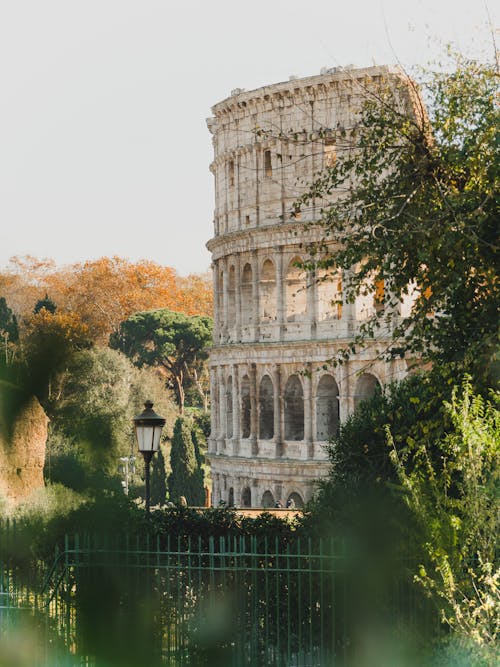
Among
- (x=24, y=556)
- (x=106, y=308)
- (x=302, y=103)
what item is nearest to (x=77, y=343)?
(x=24, y=556)

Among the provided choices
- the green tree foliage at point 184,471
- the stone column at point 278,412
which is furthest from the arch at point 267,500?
the green tree foliage at point 184,471

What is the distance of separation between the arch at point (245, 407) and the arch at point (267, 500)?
97.7 inches

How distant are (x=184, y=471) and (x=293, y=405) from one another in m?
8.93

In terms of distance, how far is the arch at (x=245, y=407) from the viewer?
1606 inches

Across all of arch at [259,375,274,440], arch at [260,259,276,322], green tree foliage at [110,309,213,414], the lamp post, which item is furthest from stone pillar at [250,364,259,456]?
the lamp post

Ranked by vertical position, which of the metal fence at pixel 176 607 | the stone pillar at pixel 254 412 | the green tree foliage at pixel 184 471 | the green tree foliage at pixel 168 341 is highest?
the green tree foliage at pixel 168 341

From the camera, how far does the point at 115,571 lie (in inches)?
464

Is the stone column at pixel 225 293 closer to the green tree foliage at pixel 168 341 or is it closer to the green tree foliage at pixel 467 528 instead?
the green tree foliage at pixel 168 341

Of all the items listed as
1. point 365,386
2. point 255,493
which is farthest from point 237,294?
point 255,493

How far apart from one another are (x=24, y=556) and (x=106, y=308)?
180 ft

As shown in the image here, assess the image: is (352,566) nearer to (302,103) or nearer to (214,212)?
(302,103)

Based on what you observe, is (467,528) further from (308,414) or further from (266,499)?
(266,499)

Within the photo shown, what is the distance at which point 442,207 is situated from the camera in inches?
485

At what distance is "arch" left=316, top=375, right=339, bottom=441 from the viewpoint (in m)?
38.5
